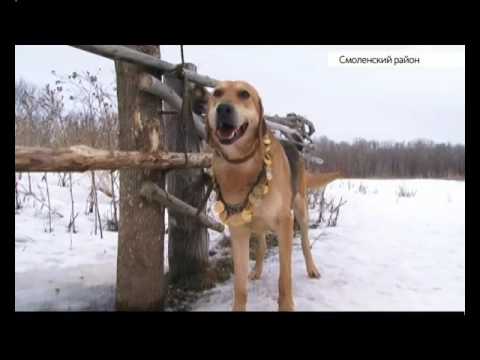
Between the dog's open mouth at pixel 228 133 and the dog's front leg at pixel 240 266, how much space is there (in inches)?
17.4

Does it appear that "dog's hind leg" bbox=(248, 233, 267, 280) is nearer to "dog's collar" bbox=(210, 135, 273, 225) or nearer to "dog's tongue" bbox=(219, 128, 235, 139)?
"dog's collar" bbox=(210, 135, 273, 225)

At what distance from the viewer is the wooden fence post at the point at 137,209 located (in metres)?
1.72

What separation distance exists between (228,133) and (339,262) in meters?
1.22

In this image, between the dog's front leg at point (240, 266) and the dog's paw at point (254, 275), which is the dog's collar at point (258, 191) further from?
the dog's paw at point (254, 275)

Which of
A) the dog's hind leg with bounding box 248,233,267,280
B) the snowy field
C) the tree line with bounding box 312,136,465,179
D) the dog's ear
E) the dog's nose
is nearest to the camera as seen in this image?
the dog's nose

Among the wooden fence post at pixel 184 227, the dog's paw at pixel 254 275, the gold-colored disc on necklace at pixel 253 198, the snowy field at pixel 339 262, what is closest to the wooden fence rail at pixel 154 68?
the wooden fence post at pixel 184 227

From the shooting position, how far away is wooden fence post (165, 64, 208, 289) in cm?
219

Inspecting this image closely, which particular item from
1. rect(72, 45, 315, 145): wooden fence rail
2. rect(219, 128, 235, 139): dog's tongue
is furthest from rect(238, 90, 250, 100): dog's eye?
rect(72, 45, 315, 145): wooden fence rail

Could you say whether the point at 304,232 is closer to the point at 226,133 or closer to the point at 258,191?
the point at 258,191

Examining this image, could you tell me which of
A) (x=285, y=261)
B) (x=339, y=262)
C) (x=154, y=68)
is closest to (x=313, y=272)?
(x=339, y=262)

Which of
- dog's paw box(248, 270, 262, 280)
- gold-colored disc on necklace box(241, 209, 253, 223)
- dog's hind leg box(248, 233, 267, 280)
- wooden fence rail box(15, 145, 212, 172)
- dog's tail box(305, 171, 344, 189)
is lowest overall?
dog's paw box(248, 270, 262, 280)

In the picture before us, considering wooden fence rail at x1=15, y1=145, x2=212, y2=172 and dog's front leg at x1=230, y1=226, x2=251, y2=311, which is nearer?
wooden fence rail at x1=15, y1=145, x2=212, y2=172
